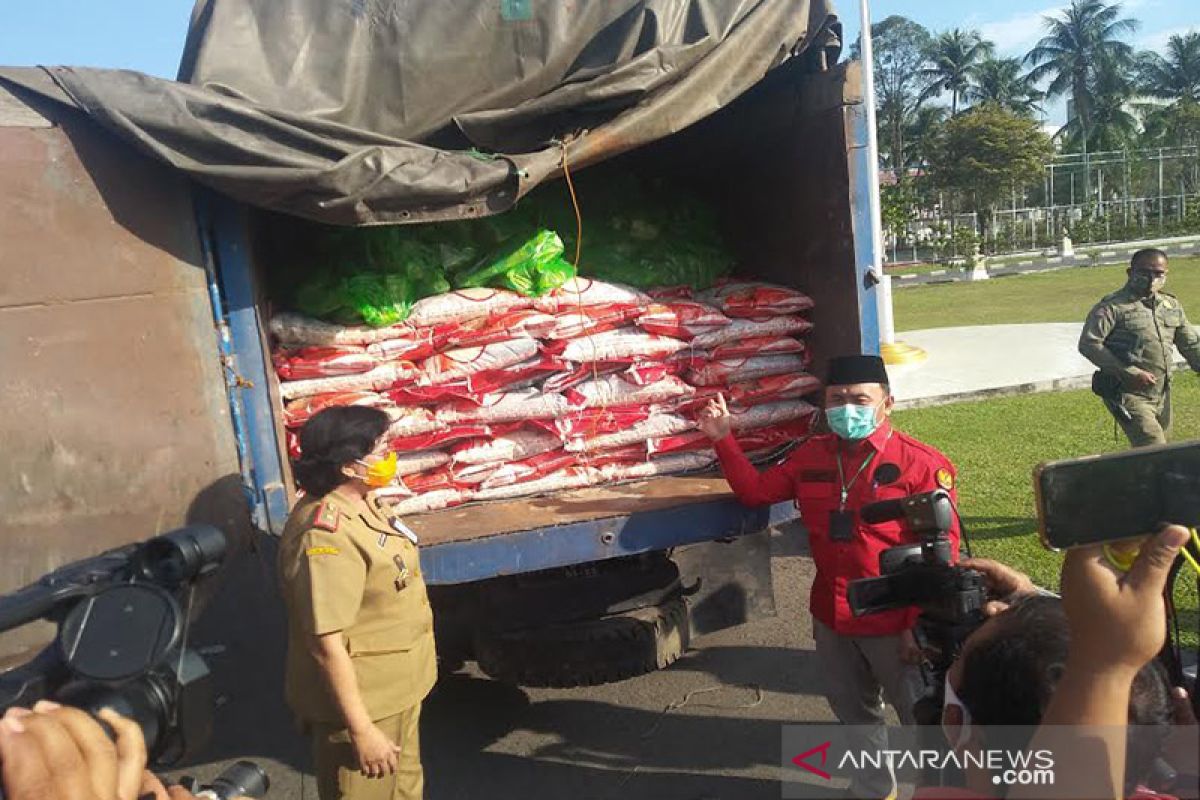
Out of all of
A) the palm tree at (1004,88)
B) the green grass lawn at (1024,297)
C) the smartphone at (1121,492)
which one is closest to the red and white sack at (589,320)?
the smartphone at (1121,492)

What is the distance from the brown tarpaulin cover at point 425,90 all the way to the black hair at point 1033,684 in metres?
2.21

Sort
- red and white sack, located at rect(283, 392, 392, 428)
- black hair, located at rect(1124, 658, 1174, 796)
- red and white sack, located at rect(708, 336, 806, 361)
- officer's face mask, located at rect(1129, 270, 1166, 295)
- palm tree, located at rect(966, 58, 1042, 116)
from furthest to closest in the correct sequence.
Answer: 1. palm tree, located at rect(966, 58, 1042, 116)
2. officer's face mask, located at rect(1129, 270, 1166, 295)
3. red and white sack, located at rect(708, 336, 806, 361)
4. red and white sack, located at rect(283, 392, 392, 428)
5. black hair, located at rect(1124, 658, 1174, 796)

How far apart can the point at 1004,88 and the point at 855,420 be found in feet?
164

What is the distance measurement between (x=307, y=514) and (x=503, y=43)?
194 cm

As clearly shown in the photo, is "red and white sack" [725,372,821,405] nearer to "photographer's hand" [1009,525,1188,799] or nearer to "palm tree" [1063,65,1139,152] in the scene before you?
"photographer's hand" [1009,525,1188,799]

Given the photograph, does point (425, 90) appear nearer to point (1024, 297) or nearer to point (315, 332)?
point (315, 332)

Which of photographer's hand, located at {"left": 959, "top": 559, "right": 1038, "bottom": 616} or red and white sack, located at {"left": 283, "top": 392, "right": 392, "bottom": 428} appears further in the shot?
red and white sack, located at {"left": 283, "top": 392, "right": 392, "bottom": 428}

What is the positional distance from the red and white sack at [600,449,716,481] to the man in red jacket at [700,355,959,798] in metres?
0.64

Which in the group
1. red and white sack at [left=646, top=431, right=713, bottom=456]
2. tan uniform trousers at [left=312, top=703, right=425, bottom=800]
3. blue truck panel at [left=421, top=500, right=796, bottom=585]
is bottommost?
tan uniform trousers at [left=312, top=703, right=425, bottom=800]

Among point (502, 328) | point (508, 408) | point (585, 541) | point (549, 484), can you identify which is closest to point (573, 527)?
point (585, 541)

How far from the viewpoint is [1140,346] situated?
5816mm

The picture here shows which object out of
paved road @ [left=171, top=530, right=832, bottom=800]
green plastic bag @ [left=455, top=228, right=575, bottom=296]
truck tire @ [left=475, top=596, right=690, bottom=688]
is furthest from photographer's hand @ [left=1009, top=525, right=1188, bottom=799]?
green plastic bag @ [left=455, top=228, right=575, bottom=296]

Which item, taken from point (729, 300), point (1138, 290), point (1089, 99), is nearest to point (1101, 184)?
point (1089, 99)

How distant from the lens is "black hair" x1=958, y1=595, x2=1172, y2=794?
1.31 meters
